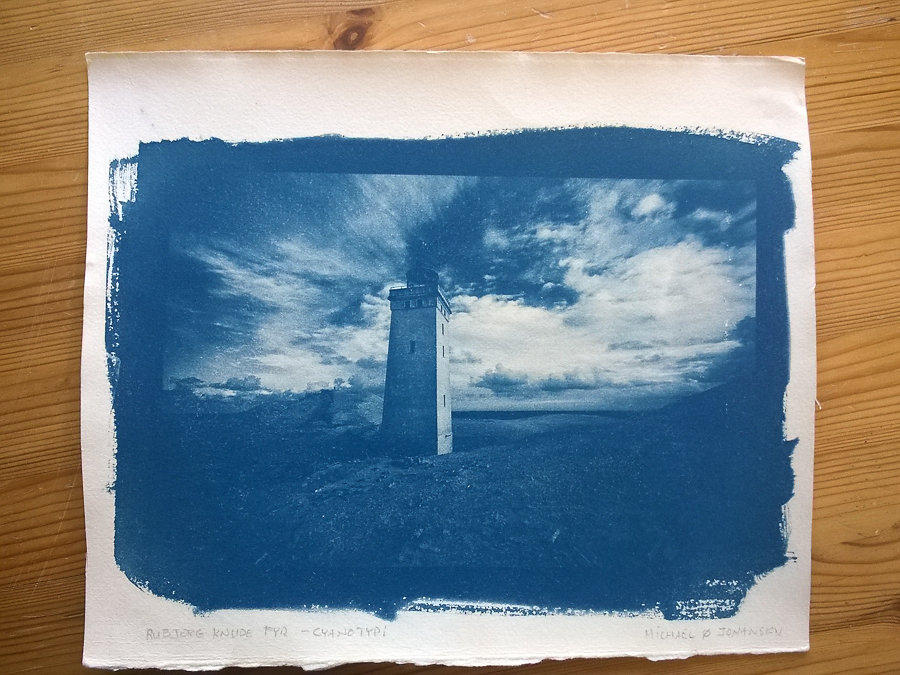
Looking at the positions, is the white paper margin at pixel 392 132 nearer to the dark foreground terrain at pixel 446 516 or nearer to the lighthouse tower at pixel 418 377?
the dark foreground terrain at pixel 446 516

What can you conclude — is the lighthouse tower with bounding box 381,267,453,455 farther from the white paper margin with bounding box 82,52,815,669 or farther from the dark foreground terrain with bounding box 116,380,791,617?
the white paper margin with bounding box 82,52,815,669

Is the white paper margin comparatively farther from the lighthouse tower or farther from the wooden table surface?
the lighthouse tower

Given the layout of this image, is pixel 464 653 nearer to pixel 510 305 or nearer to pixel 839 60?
pixel 510 305

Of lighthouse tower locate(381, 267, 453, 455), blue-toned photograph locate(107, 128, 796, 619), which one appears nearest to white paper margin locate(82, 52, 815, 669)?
blue-toned photograph locate(107, 128, 796, 619)

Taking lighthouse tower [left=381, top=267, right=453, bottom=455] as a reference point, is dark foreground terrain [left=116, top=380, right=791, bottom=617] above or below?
below

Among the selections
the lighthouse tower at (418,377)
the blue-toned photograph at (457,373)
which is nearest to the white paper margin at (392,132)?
the blue-toned photograph at (457,373)
